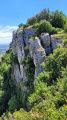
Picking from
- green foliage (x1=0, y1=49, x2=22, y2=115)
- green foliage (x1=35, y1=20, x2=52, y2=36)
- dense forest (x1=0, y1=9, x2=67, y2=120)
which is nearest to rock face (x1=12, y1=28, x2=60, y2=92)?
dense forest (x1=0, y1=9, x2=67, y2=120)

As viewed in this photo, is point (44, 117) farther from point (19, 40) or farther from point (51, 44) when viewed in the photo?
point (19, 40)

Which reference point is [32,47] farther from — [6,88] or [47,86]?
[6,88]

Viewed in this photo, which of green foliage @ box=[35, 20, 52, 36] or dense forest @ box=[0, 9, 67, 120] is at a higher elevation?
green foliage @ box=[35, 20, 52, 36]

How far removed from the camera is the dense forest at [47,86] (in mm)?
8119

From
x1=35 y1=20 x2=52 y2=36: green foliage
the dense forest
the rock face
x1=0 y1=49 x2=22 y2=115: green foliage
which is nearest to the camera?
the dense forest

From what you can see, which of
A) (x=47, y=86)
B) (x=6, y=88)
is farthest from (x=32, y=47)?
(x=6, y=88)

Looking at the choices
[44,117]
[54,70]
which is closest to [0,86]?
[54,70]

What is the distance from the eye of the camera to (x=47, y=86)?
13.9 meters

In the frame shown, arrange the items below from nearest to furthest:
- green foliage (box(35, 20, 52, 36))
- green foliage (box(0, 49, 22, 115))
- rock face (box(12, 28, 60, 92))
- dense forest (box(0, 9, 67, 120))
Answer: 1. dense forest (box(0, 9, 67, 120))
2. rock face (box(12, 28, 60, 92))
3. green foliage (box(35, 20, 52, 36))
4. green foliage (box(0, 49, 22, 115))

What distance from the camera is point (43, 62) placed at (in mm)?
17141

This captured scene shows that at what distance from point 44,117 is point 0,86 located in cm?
3654

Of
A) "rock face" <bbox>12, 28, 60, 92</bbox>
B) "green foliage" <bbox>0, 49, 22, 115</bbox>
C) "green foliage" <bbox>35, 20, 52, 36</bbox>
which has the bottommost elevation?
"green foliage" <bbox>0, 49, 22, 115</bbox>

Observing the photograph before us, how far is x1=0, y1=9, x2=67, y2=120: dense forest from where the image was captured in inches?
320

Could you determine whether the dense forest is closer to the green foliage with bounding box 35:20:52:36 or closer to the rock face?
the green foliage with bounding box 35:20:52:36
